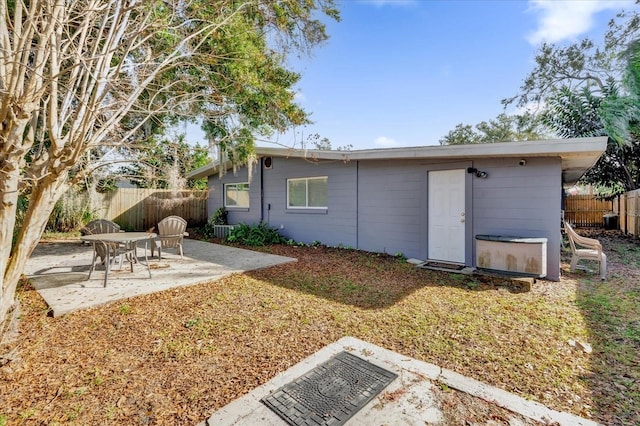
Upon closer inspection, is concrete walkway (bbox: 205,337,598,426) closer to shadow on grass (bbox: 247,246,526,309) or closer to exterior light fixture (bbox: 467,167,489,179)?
shadow on grass (bbox: 247,246,526,309)

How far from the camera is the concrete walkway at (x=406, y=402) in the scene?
6.34ft

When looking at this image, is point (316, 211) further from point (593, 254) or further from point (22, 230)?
point (22, 230)

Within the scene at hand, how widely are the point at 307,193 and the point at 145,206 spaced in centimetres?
783

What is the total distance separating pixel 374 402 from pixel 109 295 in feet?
13.3

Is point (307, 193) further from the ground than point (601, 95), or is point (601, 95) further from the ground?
point (601, 95)

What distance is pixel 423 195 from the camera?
22.4 ft

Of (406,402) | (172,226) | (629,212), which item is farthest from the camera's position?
(629,212)

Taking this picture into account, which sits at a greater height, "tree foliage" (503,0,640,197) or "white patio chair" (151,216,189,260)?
"tree foliage" (503,0,640,197)

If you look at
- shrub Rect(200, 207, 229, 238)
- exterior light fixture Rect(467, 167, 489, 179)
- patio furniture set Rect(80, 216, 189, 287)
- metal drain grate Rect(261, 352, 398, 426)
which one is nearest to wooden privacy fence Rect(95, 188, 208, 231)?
shrub Rect(200, 207, 229, 238)

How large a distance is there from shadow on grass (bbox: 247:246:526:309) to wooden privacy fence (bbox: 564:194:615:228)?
12484 mm

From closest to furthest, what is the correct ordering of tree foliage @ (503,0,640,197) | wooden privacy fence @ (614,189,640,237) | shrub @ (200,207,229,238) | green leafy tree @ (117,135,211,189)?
green leafy tree @ (117,135,211,189) < tree foliage @ (503,0,640,197) < wooden privacy fence @ (614,189,640,237) < shrub @ (200,207,229,238)

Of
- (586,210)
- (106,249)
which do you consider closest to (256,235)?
(106,249)

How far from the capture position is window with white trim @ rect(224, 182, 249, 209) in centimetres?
1112

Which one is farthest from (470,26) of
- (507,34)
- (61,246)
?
(61,246)
